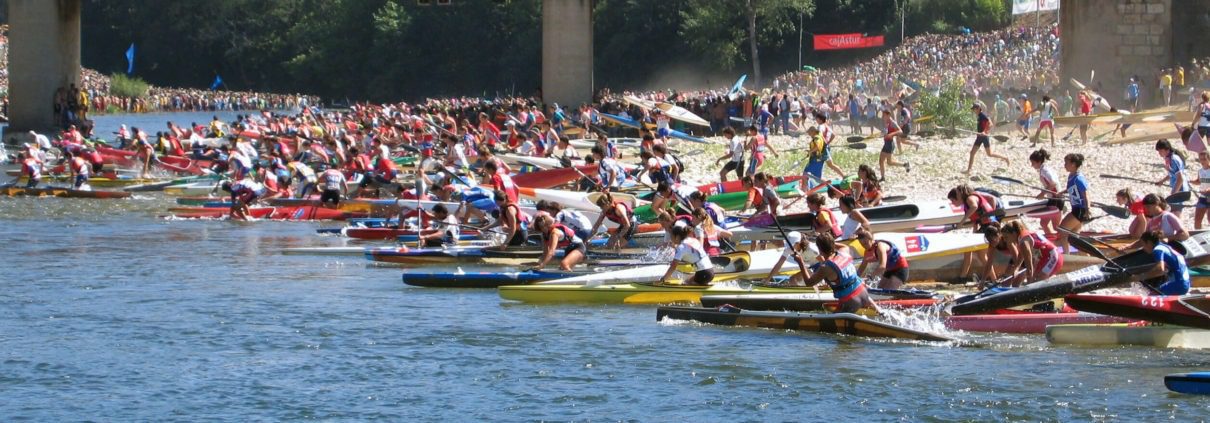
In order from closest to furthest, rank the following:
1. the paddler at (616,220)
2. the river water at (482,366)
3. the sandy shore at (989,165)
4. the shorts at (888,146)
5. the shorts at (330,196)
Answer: the river water at (482,366) → the paddler at (616,220) → the sandy shore at (989,165) → the shorts at (888,146) → the shorts at (330,196)

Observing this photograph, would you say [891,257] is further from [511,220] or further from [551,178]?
[551,178]

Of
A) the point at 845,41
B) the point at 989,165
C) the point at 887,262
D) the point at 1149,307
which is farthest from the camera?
the point at 845,41

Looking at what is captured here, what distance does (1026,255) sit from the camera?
626 inches

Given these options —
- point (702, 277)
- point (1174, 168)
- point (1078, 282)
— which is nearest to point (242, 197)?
point (702, 277)

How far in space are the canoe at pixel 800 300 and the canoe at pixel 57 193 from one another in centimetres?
2063

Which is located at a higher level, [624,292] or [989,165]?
[989,165]

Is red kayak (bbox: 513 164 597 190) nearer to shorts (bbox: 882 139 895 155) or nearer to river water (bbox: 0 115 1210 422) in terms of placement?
shorts (bbox: 882 139 895 155)

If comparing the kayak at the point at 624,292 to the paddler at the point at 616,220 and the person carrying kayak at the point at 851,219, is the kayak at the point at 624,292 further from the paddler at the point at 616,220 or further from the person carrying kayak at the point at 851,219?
the paddler at the point at 616,220

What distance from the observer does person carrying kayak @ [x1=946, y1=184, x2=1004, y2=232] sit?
59.6 ft

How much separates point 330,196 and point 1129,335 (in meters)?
16.5

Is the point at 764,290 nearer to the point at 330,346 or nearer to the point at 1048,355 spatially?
the point at 1048,355

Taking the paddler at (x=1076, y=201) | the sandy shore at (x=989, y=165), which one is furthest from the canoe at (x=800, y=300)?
the sandy shore at (x=989, y=165)

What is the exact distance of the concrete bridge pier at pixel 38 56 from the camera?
50500 millimetres

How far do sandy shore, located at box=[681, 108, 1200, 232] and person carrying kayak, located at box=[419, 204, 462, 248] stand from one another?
5.75 metres
